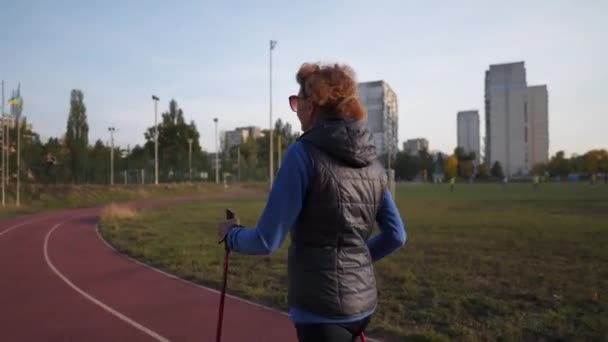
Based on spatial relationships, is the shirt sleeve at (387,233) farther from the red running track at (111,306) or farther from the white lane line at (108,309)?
the white lane line at (108,309)

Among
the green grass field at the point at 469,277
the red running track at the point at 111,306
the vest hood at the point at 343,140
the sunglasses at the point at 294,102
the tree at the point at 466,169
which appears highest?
the tree at the point at 466,169

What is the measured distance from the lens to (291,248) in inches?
77.6

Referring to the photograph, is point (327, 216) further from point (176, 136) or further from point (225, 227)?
point (176, 136)

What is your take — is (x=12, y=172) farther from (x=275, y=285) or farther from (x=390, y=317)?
(x=390, y=317)

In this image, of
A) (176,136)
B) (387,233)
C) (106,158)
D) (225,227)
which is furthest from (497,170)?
(225,227)

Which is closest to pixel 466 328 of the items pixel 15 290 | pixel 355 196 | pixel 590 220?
pixel 355 196

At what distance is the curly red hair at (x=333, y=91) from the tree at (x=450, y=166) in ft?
410

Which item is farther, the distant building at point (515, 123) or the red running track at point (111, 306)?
the distant building at point (515, 123)

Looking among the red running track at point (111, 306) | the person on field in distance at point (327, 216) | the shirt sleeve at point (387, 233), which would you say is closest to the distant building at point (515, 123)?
the red running track at point (111, 306)

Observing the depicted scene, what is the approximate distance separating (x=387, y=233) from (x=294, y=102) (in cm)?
82

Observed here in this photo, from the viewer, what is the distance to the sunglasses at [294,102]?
7.05 ft

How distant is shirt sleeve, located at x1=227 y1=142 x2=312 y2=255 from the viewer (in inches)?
72.3

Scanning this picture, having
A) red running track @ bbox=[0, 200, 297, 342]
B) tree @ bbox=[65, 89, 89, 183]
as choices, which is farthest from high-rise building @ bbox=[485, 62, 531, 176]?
red running track @ bbox=[0, 200, 297, 342]

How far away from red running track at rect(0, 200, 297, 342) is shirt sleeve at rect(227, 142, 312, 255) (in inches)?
157
